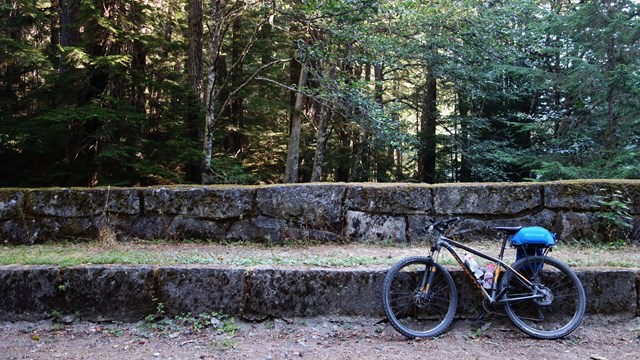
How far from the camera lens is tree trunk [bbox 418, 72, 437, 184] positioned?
13781 mm

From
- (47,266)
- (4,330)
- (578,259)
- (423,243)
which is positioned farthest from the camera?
(423,243)

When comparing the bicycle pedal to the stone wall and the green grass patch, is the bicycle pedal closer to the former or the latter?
the green grass patch

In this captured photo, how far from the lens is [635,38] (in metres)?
8.13

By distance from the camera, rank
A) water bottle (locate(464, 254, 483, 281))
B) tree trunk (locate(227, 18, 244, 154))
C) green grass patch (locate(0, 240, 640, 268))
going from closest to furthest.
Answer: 1. water bottle (locate(464, 254, 483, 281))
2. green grass patch (locate(0, 240, 640, 268))
3. tree trunk (locate(227, 18, 244, 154))

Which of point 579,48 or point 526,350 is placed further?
point 579,48

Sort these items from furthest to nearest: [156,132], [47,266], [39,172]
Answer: [156,132]
[39,172]
[47,266]

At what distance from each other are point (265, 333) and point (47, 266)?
2.09 metres

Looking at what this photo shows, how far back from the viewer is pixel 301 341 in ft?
11.0

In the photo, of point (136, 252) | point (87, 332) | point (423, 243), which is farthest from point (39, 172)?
point (423, 243)

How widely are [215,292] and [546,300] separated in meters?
2.85

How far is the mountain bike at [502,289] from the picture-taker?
340cm

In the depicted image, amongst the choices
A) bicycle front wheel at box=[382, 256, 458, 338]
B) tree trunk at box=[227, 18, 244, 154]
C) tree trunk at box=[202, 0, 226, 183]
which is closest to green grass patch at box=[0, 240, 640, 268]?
bicycle front wheel at box=[382, 256, 458, 338]

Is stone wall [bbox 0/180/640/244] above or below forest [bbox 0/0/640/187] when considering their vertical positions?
below

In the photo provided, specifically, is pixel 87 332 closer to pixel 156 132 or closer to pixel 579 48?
pixel 156 132
